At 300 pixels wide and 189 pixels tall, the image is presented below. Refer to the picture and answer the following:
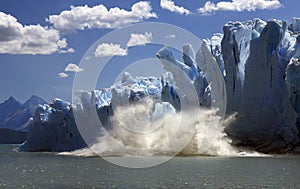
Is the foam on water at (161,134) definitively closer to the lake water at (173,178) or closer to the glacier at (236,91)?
the glacier at (236,91)

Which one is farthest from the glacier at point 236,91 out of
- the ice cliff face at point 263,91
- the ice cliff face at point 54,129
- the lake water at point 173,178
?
the lake water at point 173,178

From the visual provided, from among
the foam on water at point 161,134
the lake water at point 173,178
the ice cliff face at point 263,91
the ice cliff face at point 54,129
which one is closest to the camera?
the lake water at point 173,178

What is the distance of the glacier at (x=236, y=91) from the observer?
129ft

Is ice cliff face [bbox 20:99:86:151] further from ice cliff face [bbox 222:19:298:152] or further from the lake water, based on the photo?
the lake water

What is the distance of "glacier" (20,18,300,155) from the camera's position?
129 feet

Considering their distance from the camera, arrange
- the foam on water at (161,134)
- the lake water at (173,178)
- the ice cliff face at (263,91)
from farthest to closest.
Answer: the foam on water at (161,134) → the ice cliff face at (263,91) → the lake water at (173,178)

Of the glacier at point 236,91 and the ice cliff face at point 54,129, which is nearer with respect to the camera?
the glacier at point 236,91

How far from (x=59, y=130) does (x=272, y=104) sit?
24.2 m

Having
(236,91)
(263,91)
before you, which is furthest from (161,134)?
(263,91)

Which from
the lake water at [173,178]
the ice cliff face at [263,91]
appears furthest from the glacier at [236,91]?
the lake water at [173,178]

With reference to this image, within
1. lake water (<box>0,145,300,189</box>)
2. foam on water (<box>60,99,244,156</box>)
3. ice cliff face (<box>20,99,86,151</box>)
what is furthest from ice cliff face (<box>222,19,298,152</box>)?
ice cliff face (<box>20,99,86,151</box>)

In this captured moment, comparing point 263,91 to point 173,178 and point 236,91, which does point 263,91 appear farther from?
point 173,178

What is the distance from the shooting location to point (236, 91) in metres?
41.6

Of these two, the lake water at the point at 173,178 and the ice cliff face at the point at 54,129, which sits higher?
the ice cliff face at the point at 54,129
